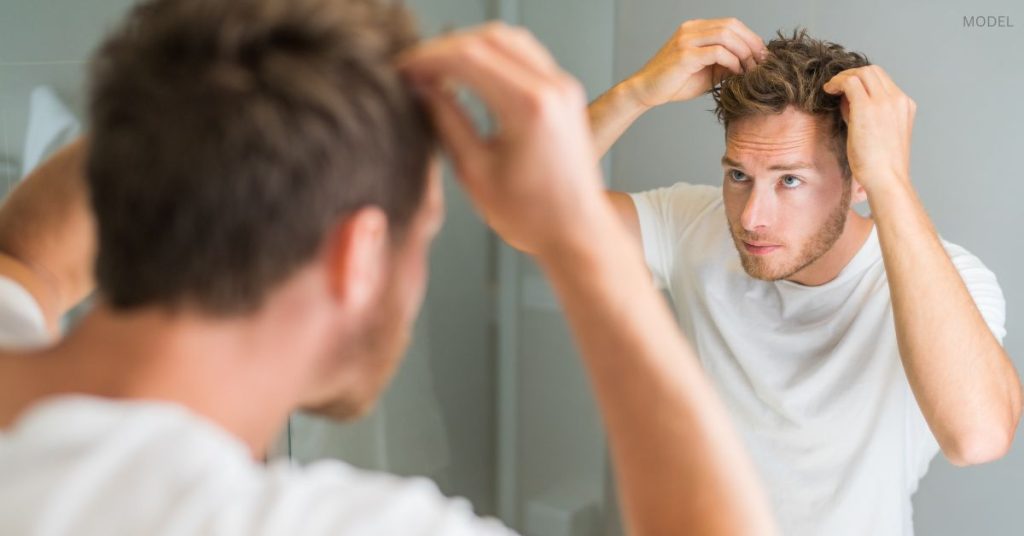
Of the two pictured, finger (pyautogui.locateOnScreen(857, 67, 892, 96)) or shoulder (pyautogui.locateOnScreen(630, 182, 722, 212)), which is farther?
shoulder (pyautogui.locateOnScreen(630, 182, 722, 212))

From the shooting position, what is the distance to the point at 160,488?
0.45 metres

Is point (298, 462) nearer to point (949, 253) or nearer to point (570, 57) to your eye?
point (570, 57)

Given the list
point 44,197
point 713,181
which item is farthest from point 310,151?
point 713,181

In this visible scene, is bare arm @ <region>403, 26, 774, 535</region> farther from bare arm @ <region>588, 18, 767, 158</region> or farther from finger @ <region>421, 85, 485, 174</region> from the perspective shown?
bare arm @ <region>588, 18, 767, 158</region>

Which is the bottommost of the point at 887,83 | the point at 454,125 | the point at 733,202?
the point at 733,202

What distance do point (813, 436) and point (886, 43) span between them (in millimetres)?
675

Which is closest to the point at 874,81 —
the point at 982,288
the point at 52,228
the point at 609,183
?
the point at 982,288

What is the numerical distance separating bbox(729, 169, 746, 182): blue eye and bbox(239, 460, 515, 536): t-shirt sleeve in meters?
1.08

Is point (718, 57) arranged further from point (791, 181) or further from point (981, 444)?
point (981, 444)

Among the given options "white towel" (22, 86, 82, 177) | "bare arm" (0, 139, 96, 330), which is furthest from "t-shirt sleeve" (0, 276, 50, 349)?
"white towel" (22, 86, 82, 177)

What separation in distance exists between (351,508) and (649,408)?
0.17 meters

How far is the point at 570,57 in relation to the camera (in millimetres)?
1956

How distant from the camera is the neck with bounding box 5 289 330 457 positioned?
0.52 m

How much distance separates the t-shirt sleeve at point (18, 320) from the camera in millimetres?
718
